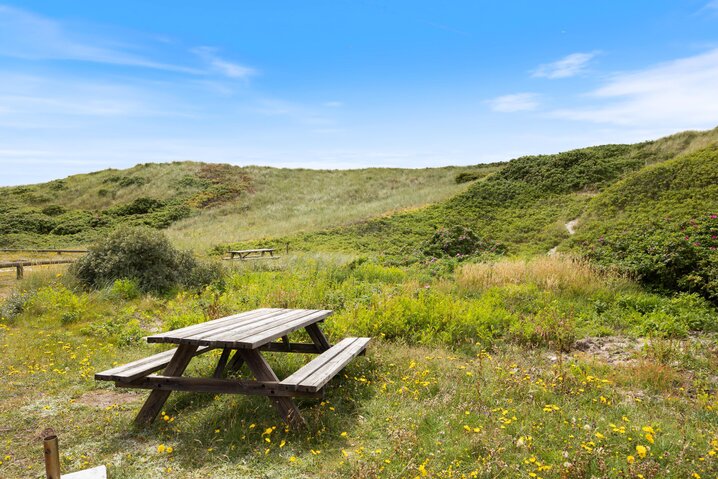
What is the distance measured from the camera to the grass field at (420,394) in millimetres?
3508

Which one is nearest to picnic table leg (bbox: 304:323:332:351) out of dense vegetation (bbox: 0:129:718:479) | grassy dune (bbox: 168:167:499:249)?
dense vegetation (bbox: 0:129:718:479)

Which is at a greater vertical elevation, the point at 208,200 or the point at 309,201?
the point at 208,200

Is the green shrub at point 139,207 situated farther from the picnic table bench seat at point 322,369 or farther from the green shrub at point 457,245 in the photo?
the picnic table bench seat at point 322,369

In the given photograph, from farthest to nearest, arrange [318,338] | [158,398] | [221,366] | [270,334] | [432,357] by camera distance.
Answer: [318,338] → [432,357] → [221,366] → [158,398] → [270,334]

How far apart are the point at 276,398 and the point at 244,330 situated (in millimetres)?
798

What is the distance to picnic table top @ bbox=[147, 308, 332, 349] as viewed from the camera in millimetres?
4090

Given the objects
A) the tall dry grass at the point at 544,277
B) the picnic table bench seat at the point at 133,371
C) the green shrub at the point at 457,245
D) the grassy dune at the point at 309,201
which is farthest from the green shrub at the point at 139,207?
the picnic table bench seat at the point at 133,371

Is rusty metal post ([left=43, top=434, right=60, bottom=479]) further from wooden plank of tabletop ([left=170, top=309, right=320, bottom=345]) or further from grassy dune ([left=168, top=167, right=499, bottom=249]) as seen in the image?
grassy dune ([left=168, top=167, right=499, bottom=249])

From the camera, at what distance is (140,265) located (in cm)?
1101

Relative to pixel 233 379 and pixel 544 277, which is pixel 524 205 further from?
pixel 233 379

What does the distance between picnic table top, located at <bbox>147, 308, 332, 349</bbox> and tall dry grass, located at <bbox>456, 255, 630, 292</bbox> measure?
4.85 meters

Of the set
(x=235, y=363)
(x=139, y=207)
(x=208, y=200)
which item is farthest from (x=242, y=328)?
(x=139, y=207)

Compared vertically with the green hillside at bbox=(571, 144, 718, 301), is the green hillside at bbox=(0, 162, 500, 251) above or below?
above

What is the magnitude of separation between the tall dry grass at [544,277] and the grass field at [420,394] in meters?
0.08
